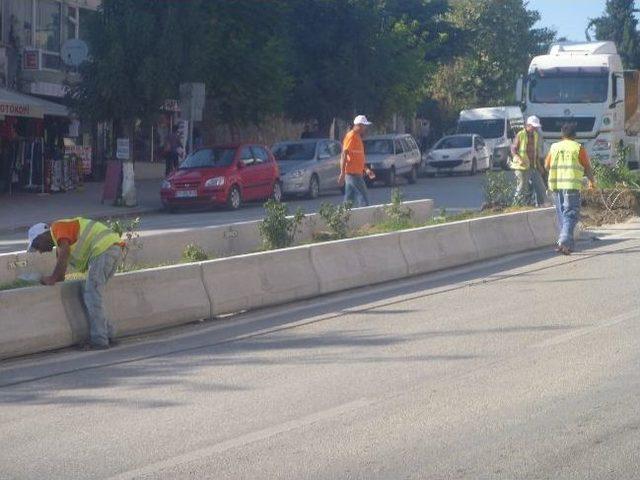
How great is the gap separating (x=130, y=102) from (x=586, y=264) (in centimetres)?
1693

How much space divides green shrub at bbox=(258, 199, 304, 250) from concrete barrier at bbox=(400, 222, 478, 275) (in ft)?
4.94

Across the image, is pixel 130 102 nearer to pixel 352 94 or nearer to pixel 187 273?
pixel 352 94

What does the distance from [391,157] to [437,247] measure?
2110cm

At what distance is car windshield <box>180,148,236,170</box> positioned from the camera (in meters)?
28.2

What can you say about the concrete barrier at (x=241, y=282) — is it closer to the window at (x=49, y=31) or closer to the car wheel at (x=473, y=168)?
the window at (x=49, y=31)

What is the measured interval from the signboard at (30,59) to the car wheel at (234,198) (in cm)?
928

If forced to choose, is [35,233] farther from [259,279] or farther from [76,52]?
[76,52]

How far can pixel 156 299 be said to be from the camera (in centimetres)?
1143

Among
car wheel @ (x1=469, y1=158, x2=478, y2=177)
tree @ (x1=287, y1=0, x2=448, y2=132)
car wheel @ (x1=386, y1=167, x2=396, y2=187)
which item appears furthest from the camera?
car wheel @ (x1=469, y1=158, x2=478, y2=177)

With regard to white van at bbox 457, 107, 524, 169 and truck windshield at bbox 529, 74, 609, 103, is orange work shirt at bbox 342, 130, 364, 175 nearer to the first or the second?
truck windshield at bbox 529, 74, 609, 103

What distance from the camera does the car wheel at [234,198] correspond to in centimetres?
2766

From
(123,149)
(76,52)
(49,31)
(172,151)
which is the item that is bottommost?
(172,151)

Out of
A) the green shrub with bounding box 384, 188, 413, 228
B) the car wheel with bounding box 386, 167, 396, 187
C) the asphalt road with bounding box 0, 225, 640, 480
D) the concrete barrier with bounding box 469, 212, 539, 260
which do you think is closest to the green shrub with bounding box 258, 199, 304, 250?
the asphalt road with bounding box 0, 225, 640, 480

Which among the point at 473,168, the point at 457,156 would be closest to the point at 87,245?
the point at 457,156
